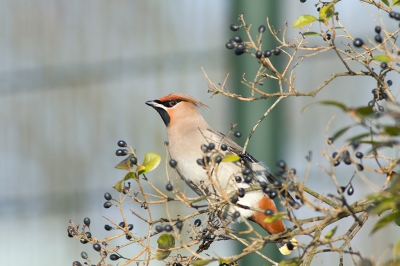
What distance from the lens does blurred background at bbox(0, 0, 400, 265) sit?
156 inches

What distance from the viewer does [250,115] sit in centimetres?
348

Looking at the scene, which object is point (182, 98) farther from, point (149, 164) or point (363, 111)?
point (363, 111)

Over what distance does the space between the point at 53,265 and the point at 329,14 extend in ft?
10.7

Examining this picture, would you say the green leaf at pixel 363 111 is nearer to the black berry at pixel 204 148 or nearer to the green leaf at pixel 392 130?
the green leaf at pixel 392 130

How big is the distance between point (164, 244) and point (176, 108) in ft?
4.34

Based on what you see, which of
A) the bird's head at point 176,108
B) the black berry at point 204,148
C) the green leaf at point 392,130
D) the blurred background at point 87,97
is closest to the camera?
the green leaf at point 392,130

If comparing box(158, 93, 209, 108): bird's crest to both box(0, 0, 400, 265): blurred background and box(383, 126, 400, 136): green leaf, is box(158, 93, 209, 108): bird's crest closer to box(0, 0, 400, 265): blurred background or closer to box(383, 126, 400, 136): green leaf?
box(0, 0, 400, 265): blurred background

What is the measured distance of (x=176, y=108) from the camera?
2.71m

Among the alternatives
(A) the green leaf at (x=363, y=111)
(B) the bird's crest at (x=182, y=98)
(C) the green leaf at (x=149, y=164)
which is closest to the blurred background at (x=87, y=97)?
(B) the bird's crest at (x=182, y=98)

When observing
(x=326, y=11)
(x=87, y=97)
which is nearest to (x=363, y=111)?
(x=326, y=11)

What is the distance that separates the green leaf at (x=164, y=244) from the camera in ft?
4.68

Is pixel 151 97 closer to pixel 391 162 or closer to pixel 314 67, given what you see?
pixel 314 67

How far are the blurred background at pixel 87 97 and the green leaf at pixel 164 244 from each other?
2.33 meters

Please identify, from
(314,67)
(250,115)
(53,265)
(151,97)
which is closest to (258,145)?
(250,115)
